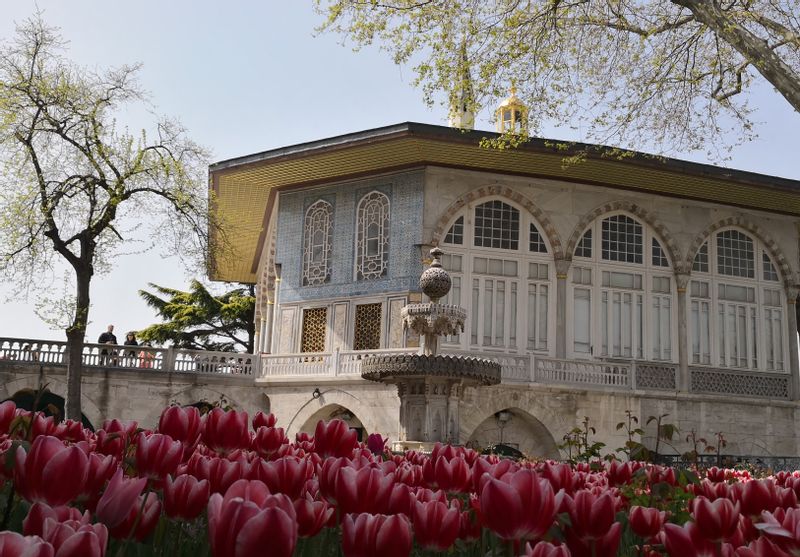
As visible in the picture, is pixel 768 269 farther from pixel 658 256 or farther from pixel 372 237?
pixel 372 237

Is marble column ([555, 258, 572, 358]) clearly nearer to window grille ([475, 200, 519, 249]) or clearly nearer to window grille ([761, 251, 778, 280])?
window grille ([475, 200, 519, 249])

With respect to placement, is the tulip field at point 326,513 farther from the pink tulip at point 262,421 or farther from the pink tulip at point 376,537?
the pink tulip at point 262,421

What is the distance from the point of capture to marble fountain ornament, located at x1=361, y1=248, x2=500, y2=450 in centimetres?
1106

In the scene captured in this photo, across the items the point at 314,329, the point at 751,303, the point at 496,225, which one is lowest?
the point at 314,329

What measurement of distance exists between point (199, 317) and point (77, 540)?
3256 centimetres

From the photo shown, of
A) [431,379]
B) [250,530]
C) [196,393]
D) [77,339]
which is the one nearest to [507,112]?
[196,393]

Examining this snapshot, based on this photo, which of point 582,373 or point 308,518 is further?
point 582,373

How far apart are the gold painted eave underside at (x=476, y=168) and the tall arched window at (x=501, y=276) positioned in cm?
122

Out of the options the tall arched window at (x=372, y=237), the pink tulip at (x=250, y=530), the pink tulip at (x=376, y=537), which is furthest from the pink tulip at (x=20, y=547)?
the tall arched window at (x=372, y=237)

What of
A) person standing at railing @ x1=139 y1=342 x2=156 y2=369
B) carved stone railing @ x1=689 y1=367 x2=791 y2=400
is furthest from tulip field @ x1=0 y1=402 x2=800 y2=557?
carved stone railing @ x1=689 y1=367 x2=791 y2=400

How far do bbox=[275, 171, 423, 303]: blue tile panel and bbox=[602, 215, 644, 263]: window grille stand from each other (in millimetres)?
4715

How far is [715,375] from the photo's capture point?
20.1 m

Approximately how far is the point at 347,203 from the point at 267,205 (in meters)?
4.19

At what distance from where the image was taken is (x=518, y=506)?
1.25 m
